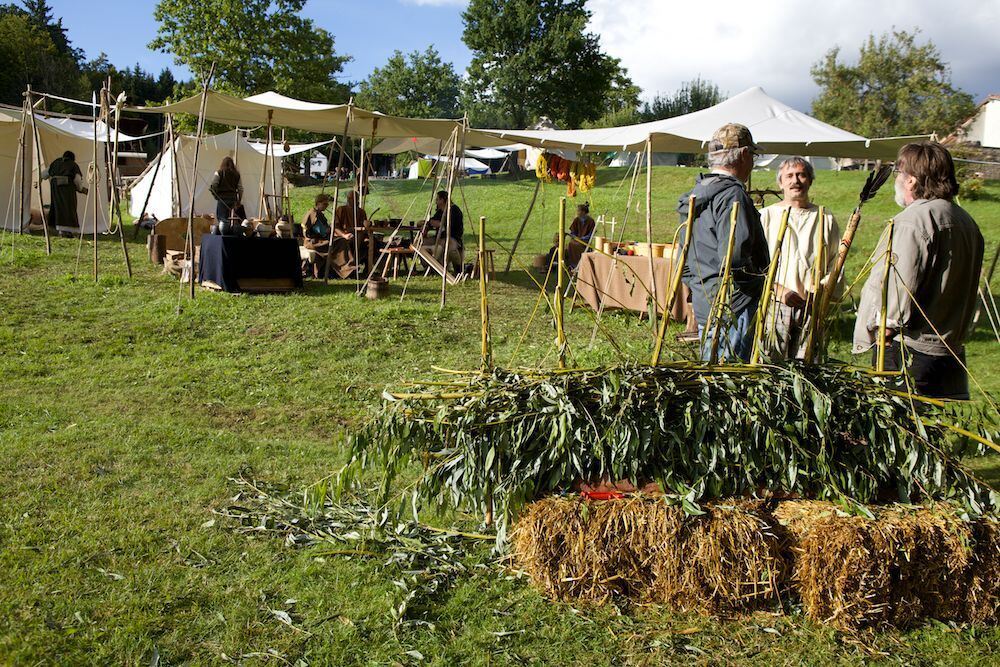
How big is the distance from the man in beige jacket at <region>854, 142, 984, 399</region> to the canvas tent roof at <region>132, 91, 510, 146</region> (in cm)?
744

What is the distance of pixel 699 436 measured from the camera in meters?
2.81

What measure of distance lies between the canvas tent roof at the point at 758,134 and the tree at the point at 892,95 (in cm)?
2540

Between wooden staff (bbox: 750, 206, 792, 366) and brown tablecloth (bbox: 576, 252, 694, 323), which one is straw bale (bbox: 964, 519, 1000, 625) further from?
brown tablecloth (bbox: 576, 252, 694, 323)

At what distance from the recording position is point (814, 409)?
2793 mm

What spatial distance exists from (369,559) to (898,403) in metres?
2.05

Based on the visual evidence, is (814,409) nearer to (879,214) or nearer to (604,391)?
(604,391)

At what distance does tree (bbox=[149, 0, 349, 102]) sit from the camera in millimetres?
36406

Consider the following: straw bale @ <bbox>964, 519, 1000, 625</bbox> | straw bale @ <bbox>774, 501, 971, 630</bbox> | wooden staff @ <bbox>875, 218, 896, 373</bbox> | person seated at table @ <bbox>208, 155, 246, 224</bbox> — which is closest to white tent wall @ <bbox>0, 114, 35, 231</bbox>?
person seated at table @ <bbox>208, 155, 246, 224</bbox>

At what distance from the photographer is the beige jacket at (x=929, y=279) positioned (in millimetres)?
3312

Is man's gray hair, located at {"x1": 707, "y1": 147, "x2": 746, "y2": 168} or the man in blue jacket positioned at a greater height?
man's gray hair, located at {"x1": 707, "y1": 147, "x2": 746, "y2": 168}

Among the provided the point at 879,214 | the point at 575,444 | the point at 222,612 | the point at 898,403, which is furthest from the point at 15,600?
the point at 879,214

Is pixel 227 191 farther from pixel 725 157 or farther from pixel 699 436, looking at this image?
pixel 699 436

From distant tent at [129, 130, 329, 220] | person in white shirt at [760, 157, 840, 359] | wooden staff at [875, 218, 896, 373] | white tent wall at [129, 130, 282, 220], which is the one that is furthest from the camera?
white tent wall at [129, 130, 282, 220]

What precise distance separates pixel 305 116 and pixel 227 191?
229 cm
